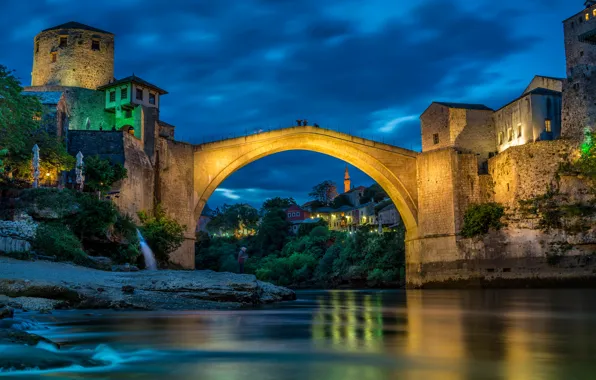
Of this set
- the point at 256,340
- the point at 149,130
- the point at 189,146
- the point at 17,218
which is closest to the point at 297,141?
the point at 189,146

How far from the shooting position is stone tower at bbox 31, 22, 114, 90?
1358 inches

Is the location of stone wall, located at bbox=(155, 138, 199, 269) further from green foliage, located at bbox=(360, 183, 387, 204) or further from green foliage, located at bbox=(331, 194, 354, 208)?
green foliage, located at bbox=(331, 194, 354, 208)

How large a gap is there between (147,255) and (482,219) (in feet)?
51.7

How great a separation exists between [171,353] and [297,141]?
26.8 metres

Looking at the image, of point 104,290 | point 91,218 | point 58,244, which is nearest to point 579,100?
point 91,218

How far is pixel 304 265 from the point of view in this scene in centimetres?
4772

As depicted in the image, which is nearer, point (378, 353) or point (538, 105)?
point (378, 353)

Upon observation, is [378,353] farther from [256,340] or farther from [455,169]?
[455,169]

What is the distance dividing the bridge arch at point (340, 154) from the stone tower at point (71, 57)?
10490mm

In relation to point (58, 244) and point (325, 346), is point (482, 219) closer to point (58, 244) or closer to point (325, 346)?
point (58, 244)

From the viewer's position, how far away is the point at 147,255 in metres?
22.9

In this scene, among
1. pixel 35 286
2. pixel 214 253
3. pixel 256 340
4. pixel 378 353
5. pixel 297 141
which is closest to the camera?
pixel 378 353

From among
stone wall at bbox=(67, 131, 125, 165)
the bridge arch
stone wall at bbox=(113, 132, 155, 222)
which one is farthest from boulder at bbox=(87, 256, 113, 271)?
the bridge arch

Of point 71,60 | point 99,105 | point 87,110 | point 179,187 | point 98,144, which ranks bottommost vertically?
point 179,187
